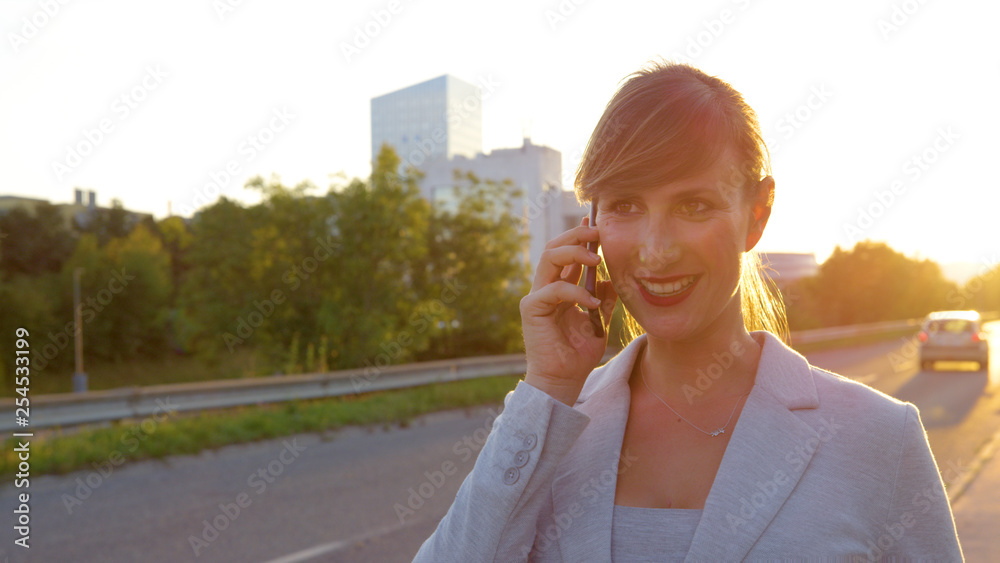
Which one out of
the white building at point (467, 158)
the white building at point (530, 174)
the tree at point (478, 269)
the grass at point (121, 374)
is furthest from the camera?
the white building at point (530, 174)

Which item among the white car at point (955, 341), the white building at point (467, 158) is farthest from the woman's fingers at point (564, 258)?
the white building at point (467, 158)

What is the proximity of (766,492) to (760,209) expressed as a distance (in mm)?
641

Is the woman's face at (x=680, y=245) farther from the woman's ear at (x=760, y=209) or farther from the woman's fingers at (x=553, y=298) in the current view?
the woman's fingers at (x=553, y=298)

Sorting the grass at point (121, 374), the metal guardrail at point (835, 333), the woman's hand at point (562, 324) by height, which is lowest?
the grass at point (121, 374)

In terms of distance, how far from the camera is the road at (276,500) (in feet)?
18.0

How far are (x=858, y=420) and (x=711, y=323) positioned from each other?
1.19 ft

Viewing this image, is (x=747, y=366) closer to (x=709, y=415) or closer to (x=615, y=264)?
(x=709, y=415)

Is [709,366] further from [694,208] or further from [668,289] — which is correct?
[694,208]

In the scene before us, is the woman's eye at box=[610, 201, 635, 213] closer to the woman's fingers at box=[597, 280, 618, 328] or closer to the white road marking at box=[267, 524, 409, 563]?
the woman's fingers at box=[597, 280, 618, 328]

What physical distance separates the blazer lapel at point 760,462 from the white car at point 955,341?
71.0 feet

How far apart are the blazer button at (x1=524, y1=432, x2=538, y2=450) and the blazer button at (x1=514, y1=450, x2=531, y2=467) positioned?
13 millimetres

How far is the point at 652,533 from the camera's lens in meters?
1.54

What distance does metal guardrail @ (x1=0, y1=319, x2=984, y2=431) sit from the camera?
8.34 metres

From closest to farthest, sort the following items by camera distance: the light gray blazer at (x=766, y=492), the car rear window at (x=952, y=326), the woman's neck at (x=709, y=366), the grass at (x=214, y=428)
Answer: the light gray blazer at (x=766, y=492) → the woman's neck at (x=709, y=366) → the grass at (x=214, y=428) → the car rear window at (x=952, y=326)
